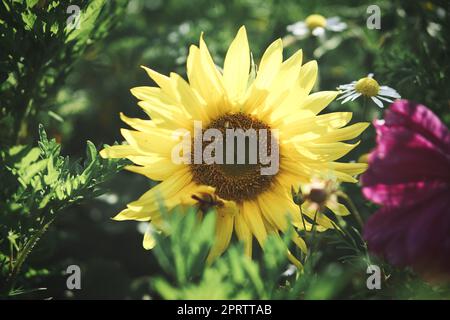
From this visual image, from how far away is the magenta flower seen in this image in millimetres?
568

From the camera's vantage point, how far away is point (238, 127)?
34.0 inches

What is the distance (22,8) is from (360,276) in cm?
72

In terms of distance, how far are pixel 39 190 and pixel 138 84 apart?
2.24ft

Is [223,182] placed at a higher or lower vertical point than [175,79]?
lower

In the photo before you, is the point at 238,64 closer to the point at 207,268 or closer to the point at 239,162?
the point at 239,162

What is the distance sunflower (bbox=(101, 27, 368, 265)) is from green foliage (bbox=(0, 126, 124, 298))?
47 millimetres

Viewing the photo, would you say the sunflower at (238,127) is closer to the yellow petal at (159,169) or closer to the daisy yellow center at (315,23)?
the yellow petal at (159,169)

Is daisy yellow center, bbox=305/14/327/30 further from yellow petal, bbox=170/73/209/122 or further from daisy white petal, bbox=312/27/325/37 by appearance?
yellow petal, bbox=170/73/209/122

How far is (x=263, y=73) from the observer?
0.79m

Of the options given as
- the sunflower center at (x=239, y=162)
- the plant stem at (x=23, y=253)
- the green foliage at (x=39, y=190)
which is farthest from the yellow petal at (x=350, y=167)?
the plant stem at (x=23, y=253)

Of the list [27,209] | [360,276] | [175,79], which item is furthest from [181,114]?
[360,276]

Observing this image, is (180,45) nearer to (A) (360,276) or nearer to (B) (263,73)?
(B) (263,73)

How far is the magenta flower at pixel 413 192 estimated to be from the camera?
568 millimetres

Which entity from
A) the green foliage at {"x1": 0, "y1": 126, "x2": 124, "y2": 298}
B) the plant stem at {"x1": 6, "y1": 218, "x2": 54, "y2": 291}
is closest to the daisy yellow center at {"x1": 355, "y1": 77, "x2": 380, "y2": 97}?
the green foliage at {"x1": 0, "y1": 126, "x2": 124, "y2": 298}
